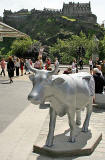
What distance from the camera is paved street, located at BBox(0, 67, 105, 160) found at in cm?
594

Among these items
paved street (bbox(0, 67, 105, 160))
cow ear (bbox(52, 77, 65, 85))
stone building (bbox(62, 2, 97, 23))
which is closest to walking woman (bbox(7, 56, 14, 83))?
paved street (bbox(0, 67, 105, 160))

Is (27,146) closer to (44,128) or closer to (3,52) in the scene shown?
(44,128)

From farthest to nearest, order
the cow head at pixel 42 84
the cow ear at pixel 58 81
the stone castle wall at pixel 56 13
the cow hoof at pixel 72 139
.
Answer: the stone castle wall at pixel 56 13, the cow hoof at pixel 72 139, the cow ear at pixel 58 81, the cow head at pixel 42 84

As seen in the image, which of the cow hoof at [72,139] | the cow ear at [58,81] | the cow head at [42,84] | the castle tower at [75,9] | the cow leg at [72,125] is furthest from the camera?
the castle tower at [75,9]

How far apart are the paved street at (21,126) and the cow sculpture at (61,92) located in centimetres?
62

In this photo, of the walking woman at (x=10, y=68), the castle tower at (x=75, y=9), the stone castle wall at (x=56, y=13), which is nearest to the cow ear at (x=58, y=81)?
the walking woman at (x=10, y=68)

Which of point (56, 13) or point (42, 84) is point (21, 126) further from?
point (56, 13)

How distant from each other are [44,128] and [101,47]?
121ft

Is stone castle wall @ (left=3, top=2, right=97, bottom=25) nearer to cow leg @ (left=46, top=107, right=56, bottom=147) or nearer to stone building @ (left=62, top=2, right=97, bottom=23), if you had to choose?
stone building @ (left=62, top=2, right=97, bottom=23)

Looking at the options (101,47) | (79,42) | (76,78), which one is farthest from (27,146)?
(79,42)

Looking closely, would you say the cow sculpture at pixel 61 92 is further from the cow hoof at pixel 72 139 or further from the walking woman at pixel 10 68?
the walking woman at pixel 10 68

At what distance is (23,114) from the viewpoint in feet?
31.6

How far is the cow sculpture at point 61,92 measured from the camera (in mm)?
5008

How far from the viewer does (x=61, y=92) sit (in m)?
5.37
